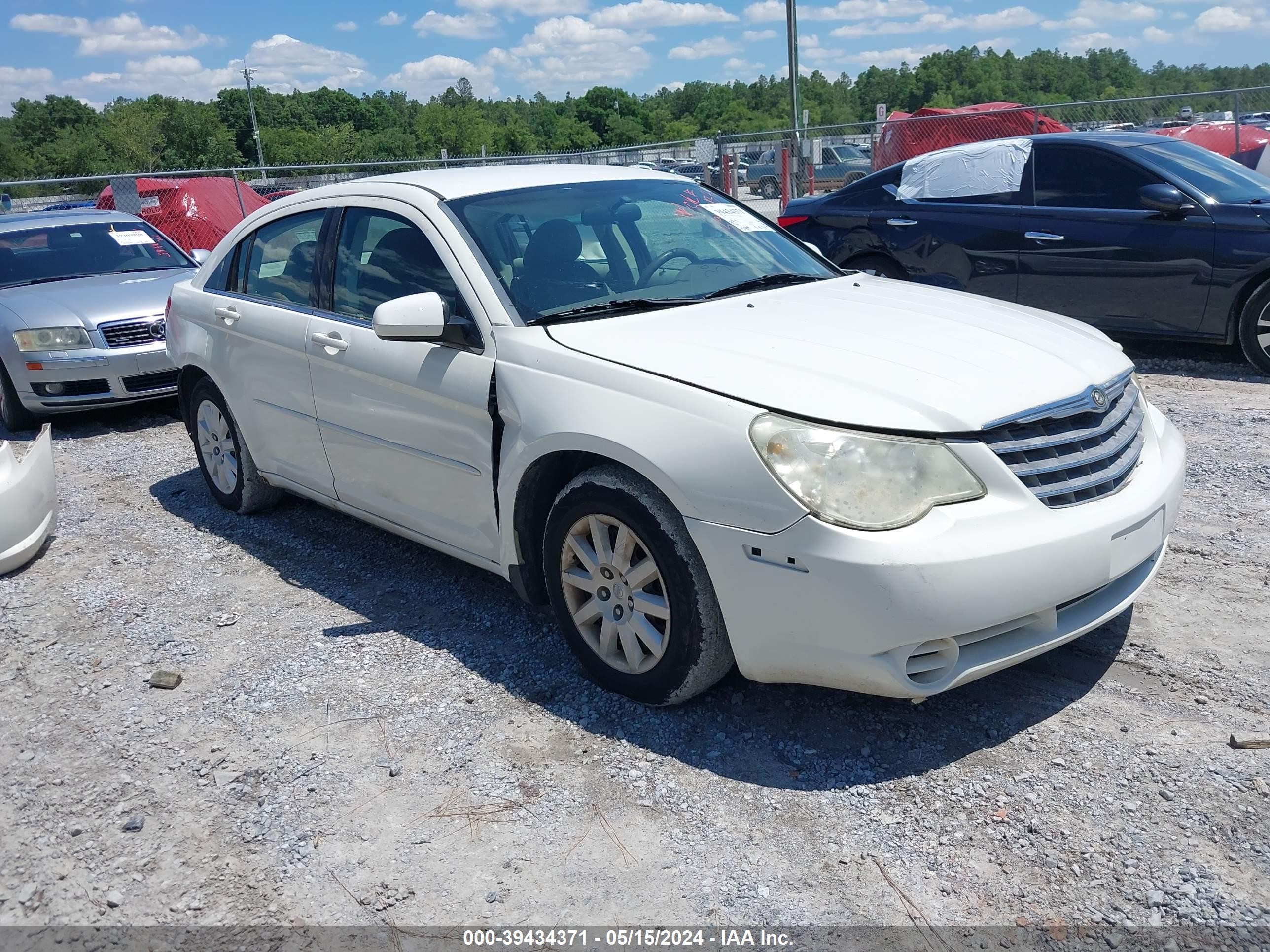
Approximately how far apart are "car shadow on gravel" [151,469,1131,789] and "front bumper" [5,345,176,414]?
415 cm

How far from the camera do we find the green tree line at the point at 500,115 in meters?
78.6

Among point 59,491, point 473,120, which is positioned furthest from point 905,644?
point 473,120

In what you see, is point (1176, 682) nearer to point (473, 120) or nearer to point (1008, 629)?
point (1008, 629)

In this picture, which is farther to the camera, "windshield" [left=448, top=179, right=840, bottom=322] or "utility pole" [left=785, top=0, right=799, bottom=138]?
"utility pole" [left=785, top=0, right=799, bottom=138]

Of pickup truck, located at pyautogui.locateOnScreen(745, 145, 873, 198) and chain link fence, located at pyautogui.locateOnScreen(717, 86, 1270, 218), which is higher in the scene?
chain link fence, located at pyautogui.locateOnScreen(717, 86, 1270, 218)

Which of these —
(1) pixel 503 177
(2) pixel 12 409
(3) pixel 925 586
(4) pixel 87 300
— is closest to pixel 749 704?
(3) pixel 925 586

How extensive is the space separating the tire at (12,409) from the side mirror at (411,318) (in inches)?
221

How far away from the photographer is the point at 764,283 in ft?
14.0

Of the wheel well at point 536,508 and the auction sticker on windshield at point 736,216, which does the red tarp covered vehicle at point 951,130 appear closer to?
the auction sticker on windshield at point 736,216

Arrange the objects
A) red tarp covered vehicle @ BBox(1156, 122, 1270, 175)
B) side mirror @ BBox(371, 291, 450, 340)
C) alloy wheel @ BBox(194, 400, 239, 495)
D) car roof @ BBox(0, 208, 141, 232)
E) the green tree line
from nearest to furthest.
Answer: side mirror @ BBox(371, 291, 450, 340), alloy wheel @ BBox(194, 400, 239, 495), car roof @ BBox(0, 208, 141, 232), red tarp covered vehicle @ BBox(1156, 122, 1270, 175), the green tree line

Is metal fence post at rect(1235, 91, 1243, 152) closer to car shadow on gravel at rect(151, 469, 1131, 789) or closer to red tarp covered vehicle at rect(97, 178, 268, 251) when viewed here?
car shadow on gravel at rect(151, 469, 1131, 789)

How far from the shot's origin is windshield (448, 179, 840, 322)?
154 inches

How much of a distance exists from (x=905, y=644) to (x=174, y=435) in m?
6.68

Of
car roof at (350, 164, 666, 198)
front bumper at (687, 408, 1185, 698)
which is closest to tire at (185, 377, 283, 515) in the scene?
car roof at (350, 164, 666, 198)
